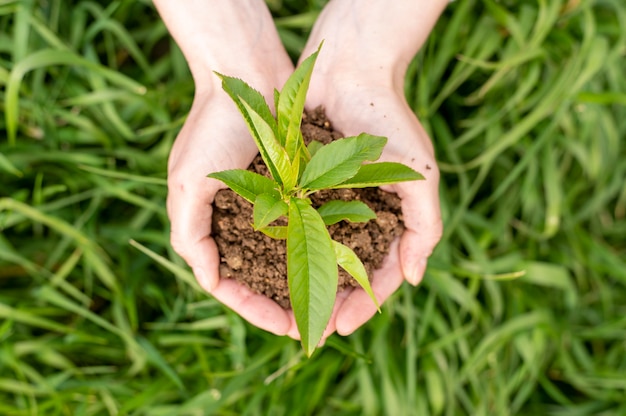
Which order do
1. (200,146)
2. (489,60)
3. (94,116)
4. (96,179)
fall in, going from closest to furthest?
(200,146), (96,179), (94,116), (489,60)

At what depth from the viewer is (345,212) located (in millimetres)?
917

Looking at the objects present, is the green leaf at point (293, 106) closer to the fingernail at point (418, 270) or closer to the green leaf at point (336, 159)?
the green leaf at point (336, 159)

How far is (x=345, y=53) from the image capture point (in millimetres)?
1171

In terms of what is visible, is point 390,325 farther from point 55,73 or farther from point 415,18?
point 55,73

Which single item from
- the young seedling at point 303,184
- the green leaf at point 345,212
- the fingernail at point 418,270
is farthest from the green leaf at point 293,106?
the fingernail at point 418,270

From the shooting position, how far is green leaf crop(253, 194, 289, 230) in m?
0.76

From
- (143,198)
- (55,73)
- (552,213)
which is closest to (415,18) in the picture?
(552,213)

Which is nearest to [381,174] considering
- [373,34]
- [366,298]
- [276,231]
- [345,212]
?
[345,212]

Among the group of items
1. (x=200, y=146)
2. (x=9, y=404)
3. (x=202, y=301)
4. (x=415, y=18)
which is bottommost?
(x=9, y=404)

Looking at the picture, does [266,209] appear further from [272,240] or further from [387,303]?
[387,303]

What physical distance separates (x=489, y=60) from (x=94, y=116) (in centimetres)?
113

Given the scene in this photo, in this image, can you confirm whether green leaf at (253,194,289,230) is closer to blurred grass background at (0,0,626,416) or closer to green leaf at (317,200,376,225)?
green leaf at (317,200,376,225)

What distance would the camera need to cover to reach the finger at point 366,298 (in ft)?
3.55

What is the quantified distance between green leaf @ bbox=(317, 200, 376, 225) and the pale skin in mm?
185
